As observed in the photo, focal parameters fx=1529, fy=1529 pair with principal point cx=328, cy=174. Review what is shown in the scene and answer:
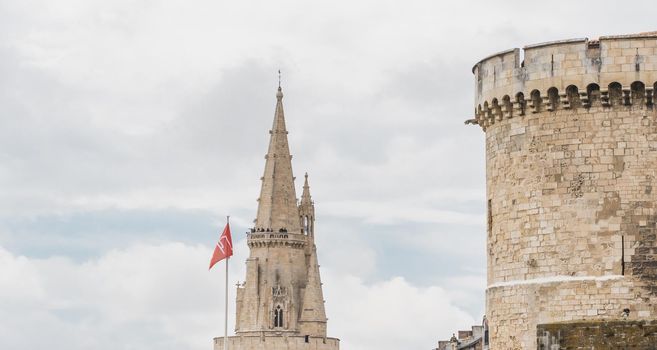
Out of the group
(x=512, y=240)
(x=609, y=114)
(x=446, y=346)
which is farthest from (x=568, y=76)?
(x=446, y=346)

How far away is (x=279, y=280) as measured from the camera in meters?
163

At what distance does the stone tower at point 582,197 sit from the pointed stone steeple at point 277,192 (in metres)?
125

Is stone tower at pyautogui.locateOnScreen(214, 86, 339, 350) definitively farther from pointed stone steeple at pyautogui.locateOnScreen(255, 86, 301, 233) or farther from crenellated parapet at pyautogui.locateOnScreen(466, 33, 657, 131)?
crenellated parapet at pyautogui.locateOnScreen(466, 33, 657, 131)

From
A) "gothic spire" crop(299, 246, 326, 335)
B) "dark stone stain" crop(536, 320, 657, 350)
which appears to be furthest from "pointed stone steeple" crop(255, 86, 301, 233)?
"dark stone stain" crop(536, 320, 657, 350)

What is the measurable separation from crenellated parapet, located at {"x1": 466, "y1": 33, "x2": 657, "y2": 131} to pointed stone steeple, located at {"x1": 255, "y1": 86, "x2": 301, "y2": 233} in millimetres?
124774

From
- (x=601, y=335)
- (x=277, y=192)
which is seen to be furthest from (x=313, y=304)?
(x=601, y=335)

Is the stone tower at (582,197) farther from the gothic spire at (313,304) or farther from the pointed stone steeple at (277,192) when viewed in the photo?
the gothic spire at (313,304)

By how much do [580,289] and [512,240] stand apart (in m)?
2.24

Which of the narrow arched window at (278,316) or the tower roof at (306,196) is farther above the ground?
the tower roof at (306,196)

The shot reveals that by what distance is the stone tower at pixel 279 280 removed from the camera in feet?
530

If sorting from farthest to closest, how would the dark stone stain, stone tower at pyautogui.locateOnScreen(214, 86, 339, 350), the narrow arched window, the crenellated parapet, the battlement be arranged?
the battlement
the narrow arched window
stone tower at pyautogui.locateOnScreen(214, 86, 339, 350)
the crenellated parapet
the dark stone stain

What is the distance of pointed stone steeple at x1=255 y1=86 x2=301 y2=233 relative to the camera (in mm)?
162625

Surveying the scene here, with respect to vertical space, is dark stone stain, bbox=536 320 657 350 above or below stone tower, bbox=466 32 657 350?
below

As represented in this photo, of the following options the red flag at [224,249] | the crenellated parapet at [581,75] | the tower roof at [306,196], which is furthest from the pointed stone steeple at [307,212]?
the crenellated parapet at [581,75]
